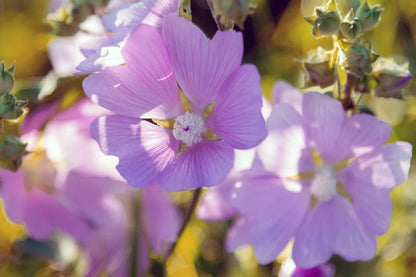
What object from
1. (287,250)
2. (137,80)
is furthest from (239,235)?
(137,80)

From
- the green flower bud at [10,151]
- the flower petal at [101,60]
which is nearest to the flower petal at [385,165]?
the flower petal at [101,60]

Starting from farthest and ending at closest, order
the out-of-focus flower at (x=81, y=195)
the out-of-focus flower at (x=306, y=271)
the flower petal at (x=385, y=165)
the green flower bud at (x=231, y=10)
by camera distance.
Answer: the out-of-focus flower at (x=81, y=195) → the out-of-focus flower at (x=306, y=271) → the flower petal at (x=385, y=165) → the green flower bud at (x=231, y=10)

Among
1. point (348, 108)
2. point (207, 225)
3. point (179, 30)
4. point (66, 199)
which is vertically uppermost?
point (179, 30)

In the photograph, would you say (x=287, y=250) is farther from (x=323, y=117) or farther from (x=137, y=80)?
(x=137, y=80)

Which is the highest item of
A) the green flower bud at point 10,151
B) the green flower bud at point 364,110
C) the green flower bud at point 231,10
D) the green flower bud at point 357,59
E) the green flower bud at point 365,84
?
the green flower bud at point 231,10

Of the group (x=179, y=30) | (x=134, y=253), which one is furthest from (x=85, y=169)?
(x=179, y=30)

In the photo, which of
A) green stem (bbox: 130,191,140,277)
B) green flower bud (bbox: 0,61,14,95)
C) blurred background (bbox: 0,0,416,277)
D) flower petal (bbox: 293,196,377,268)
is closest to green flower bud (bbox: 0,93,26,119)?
green flower bud (bbox: 0,61,14,95)

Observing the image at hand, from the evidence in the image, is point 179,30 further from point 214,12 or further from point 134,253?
point 134,253

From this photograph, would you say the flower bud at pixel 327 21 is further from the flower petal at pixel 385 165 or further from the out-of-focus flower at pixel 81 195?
the out-of-focus flower at pixel 81 195
